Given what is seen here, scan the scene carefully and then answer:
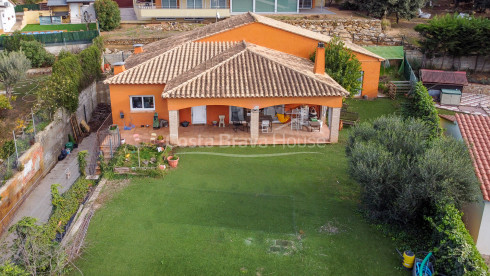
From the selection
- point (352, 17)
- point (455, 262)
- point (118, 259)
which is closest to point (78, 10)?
point (352, 17)

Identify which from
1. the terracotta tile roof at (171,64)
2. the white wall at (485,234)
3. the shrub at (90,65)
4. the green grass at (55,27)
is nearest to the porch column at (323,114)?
the terracotta tile roof at (171,64)

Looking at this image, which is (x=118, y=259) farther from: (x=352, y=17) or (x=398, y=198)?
(x=352, y=17)

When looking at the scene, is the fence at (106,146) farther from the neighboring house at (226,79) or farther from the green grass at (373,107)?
the green grass at (373,107)

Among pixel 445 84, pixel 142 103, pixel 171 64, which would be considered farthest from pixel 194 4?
pixel 445 84

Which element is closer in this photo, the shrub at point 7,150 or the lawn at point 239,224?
the lawn at point 239,224

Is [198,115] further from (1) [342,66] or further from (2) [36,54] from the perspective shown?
(2) [36,54]

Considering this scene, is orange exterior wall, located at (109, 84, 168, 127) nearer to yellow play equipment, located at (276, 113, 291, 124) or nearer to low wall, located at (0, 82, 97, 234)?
low wall, located at (0, 82, 97, 234)
